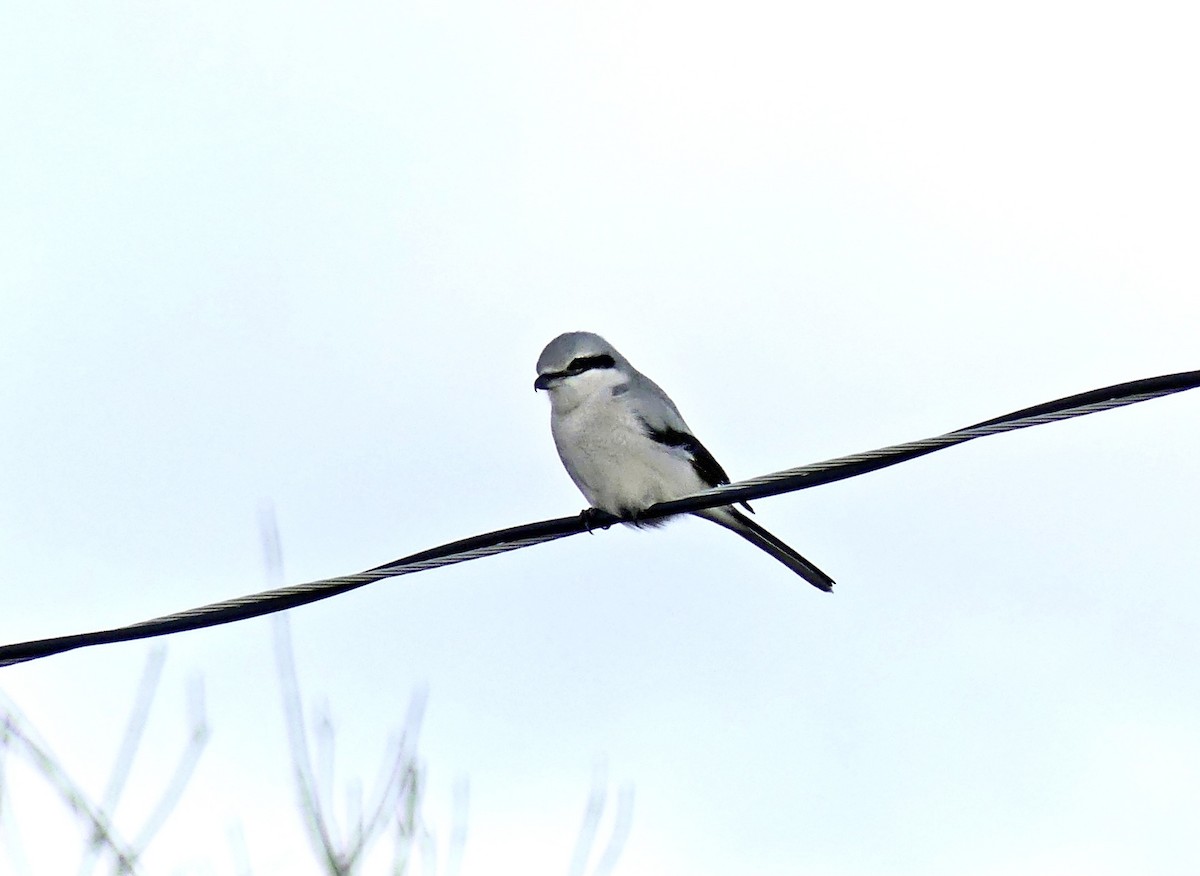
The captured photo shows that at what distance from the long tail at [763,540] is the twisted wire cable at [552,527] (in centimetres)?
212

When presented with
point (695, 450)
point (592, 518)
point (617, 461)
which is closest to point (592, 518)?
point (592, 518)

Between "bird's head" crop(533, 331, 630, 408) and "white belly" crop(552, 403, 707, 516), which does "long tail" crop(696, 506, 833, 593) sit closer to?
"white belly" crop(552, 403, 707, 516)

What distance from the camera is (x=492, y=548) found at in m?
4.64

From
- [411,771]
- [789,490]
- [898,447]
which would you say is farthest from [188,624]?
[898,447]

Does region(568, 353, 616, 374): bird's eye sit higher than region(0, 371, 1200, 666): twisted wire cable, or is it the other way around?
region(568, 353, 616, 374): bird's eye

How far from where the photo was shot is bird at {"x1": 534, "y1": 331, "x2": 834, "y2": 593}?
6613mm

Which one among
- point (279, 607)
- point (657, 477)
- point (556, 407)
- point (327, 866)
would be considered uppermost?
point (556, 407)

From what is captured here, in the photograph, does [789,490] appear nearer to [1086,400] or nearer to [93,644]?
[1086,400]

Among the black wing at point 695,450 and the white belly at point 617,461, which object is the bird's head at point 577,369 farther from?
the black wing at point 695,450

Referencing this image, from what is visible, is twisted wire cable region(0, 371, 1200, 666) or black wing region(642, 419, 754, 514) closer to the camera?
twisted wire cable region(0, 371, 1200, 666)

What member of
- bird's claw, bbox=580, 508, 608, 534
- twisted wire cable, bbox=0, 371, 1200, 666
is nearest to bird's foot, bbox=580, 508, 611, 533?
bird's claw, bbox=580, 508, 608, 534

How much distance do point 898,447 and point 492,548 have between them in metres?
1.29

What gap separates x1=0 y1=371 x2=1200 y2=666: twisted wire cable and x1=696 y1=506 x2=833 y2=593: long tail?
212cm

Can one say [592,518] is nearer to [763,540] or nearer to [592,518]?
[592,518]
